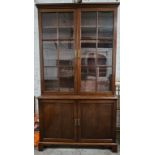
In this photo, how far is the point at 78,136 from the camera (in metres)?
2.27

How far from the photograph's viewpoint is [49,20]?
7.40 ft

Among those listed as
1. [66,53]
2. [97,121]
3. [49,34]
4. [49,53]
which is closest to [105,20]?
[66,53]

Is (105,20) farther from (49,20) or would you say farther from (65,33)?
(49,20)

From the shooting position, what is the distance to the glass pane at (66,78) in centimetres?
229

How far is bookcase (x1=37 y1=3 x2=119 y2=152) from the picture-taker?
221 cm

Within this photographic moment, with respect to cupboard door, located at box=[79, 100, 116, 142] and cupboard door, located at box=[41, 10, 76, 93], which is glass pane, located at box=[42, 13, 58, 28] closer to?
cupboard door, located at box=[41, 10, 76, 93]

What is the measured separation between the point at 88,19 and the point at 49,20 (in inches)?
21.8

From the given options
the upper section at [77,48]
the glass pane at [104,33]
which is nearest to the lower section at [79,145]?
the upper section at [77,48]

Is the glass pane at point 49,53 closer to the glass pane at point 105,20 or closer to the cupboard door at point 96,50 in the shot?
the cupboard door at point 96,50
